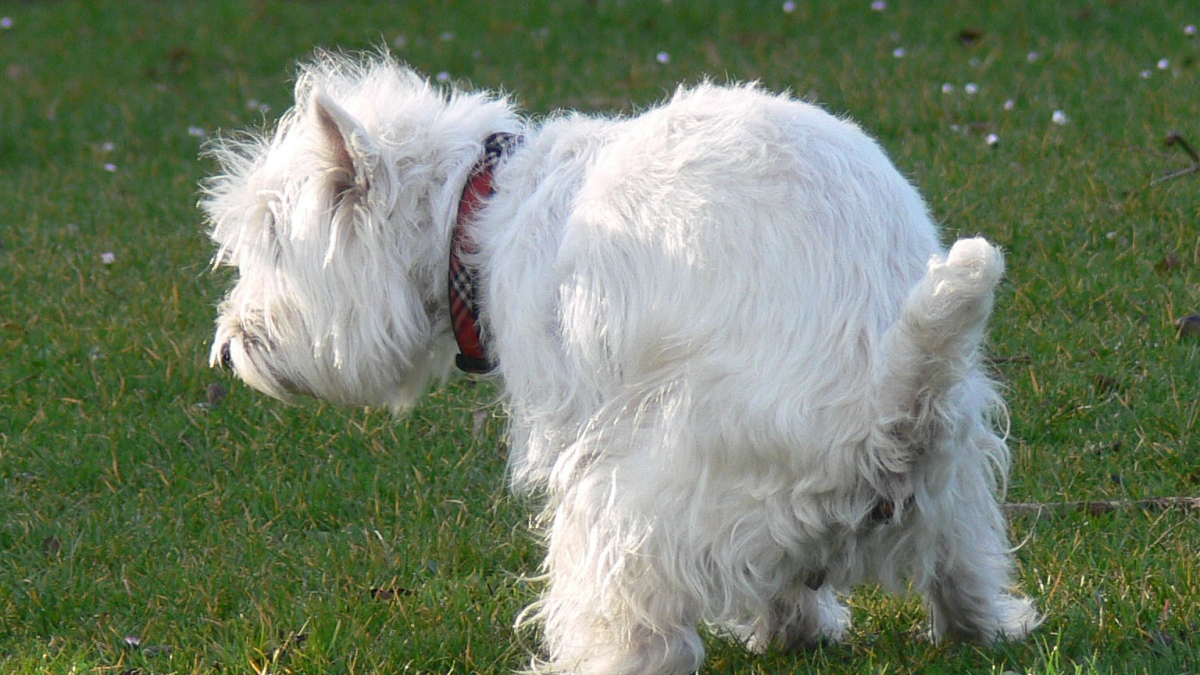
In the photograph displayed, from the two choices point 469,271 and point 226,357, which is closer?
point 469,271

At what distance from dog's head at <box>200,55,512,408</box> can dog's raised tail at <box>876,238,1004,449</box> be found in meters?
1.17

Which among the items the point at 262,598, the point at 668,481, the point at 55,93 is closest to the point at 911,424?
the point at 668,481

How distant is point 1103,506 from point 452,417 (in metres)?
2.13

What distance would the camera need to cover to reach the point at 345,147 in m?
3.38

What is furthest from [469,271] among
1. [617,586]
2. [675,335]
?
[617,586]

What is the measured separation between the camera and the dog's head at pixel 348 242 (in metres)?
3.43

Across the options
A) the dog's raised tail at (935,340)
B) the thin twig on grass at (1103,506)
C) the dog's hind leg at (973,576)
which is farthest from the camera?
the thin twig on grass at (1103,506)

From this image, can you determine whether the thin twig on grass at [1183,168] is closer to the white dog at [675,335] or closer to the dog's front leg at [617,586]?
the white dog at [675,335]

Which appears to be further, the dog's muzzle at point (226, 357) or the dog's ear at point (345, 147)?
the dog's muzzle at point (226, 357)

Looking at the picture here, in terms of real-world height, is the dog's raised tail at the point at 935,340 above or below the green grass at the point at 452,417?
above

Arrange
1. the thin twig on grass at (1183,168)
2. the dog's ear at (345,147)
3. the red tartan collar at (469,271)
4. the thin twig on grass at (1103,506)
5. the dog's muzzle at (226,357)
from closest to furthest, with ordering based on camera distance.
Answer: the dog's ear at (345,147), the red tartan collar at (469,271), the dog's muzzle at (226,357), the thin twig on grass at (1103,506), the thin twig on grass at (1183,168)

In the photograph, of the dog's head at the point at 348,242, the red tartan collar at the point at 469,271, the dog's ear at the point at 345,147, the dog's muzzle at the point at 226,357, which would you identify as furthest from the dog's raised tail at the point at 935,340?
the dog's muzzle at the point at 226,357

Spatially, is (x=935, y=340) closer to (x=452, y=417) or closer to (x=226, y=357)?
(x=226, y=357)

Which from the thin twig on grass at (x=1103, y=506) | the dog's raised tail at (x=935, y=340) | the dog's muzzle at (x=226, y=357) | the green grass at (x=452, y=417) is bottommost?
the green grass at (x=452, y=417)
